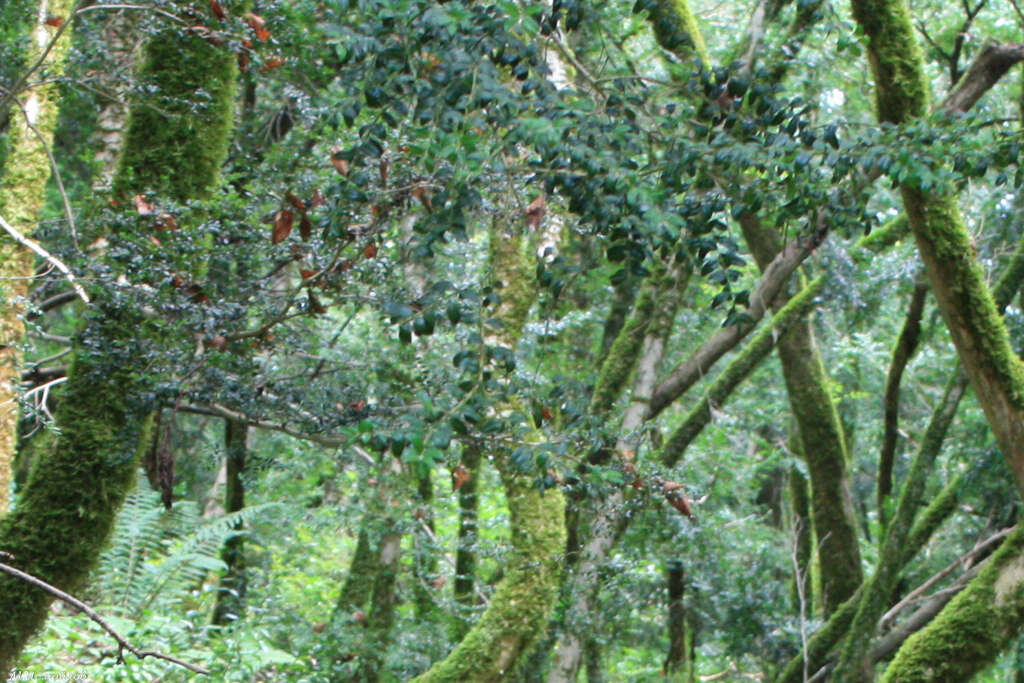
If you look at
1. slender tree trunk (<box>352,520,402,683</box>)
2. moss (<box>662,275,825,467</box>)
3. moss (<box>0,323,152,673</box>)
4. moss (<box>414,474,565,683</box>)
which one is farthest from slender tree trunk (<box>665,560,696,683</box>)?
moss (<box>0,323,152,673</box>)

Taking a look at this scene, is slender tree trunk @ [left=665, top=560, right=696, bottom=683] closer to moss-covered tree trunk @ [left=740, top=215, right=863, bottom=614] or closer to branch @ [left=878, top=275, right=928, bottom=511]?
moss-covered tree trunk @ [left=740, top=215, right=863, bottom=614]

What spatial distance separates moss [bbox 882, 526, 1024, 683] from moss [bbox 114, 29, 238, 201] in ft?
16.8

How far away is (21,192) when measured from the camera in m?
7.33

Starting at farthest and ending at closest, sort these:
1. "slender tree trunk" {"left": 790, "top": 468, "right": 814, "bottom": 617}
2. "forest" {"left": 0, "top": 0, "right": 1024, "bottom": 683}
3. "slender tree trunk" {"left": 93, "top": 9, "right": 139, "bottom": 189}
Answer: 1. "slender tree trunk" {"left": 790, "top": 468, "right": 814, "bottom": 617}
2. "slender tree trunk" {"left": 93, "top": 9, "right": 139, "bottom": 189}
3. "forest" {"left": 0, "top": 0, "right": 1024, "bottom": 683}

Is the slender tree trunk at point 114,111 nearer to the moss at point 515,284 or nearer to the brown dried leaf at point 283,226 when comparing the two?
the moss at point 515,284

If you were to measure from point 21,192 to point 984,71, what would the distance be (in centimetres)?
647

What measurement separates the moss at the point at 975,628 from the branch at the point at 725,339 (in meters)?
2.13

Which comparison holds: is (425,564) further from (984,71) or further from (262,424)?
(984,71)

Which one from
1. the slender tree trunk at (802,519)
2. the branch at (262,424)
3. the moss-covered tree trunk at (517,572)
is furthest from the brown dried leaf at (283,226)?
the slender tree trunk at (802,519)

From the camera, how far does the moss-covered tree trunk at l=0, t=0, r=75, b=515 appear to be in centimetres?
634

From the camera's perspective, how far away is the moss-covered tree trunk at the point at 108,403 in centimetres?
527

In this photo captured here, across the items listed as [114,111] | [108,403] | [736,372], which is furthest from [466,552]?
[114,111]

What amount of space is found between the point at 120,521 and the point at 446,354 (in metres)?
3.74

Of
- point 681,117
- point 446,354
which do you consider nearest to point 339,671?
point 446,354
